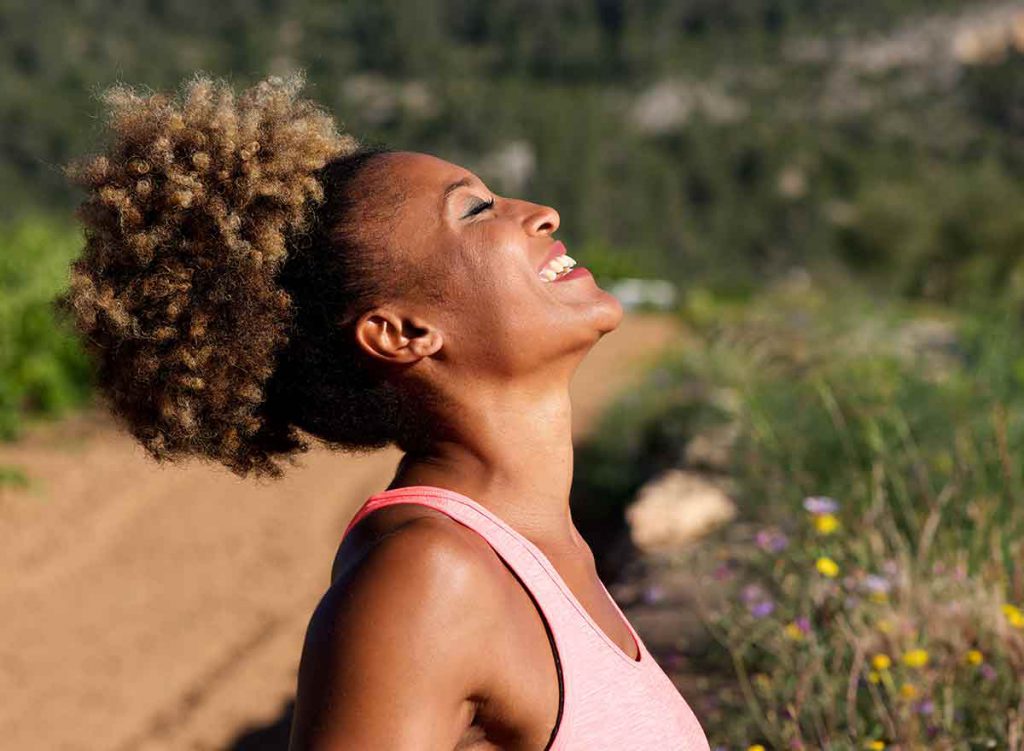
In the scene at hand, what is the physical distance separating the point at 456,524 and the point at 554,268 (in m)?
0.40

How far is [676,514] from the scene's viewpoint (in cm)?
471

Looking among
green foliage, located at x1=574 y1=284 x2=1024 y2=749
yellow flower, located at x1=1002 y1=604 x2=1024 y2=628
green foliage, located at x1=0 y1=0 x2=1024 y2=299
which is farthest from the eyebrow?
green foliage, located at x1=0 y1=0 x2=1024 y2=299

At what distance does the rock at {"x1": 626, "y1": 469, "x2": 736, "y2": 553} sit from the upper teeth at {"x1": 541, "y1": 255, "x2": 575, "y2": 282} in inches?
118

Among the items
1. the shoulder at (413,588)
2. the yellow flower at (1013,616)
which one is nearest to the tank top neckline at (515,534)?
the shoulder at (413,588)

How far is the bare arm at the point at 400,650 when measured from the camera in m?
1.24

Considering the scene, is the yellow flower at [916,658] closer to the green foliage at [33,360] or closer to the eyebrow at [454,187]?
the eyebrow at [454,187]

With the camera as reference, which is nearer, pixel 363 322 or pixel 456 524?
pixel 456 524

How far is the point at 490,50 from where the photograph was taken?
44.0m

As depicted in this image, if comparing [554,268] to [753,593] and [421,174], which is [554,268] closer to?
[421,174]

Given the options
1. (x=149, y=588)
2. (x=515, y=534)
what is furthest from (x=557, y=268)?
(x=149, y=588)

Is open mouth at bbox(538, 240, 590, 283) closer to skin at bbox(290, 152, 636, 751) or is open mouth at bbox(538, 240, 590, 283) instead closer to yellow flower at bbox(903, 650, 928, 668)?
skin at bbox(290, 152, 636, 751)

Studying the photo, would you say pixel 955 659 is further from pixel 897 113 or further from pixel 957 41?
pixel 957 41

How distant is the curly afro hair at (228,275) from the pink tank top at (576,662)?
19 cm

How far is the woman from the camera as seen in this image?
1.56 m
